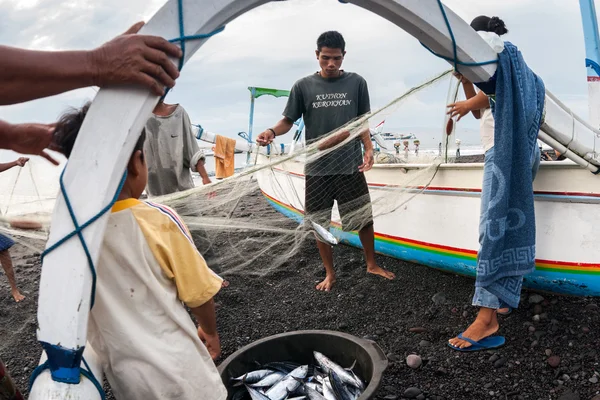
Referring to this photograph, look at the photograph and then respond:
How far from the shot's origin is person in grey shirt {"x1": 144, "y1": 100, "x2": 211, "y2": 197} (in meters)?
4.39

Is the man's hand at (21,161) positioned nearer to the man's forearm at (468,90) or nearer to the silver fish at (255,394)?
the silver fish at (255,394)

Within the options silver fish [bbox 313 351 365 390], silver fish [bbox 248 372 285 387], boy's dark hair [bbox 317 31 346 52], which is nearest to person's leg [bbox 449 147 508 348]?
silver fish [bbox 313 351 365 390]

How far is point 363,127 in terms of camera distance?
411 centimetres

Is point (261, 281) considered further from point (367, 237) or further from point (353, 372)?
point (353, 372)

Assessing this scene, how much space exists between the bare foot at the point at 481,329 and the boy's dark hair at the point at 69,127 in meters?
2.58

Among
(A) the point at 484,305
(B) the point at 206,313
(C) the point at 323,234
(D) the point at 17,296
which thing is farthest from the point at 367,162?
(D) the point at 17,296

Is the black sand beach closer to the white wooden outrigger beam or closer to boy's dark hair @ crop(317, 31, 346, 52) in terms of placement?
the white wooden outrigger beam

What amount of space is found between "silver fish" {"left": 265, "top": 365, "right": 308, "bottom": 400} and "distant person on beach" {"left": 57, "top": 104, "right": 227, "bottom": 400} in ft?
2.25

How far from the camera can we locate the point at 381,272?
4758 mm

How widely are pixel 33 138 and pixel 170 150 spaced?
2.44 meters

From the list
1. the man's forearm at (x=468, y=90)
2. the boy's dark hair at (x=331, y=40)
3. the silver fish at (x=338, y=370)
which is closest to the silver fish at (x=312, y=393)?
the silver fish at (x=338, y=370)

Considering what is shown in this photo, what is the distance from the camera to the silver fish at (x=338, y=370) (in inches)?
98.2

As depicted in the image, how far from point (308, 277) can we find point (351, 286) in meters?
0.62

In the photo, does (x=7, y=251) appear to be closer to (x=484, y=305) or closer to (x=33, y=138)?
(x=33, y=138)
